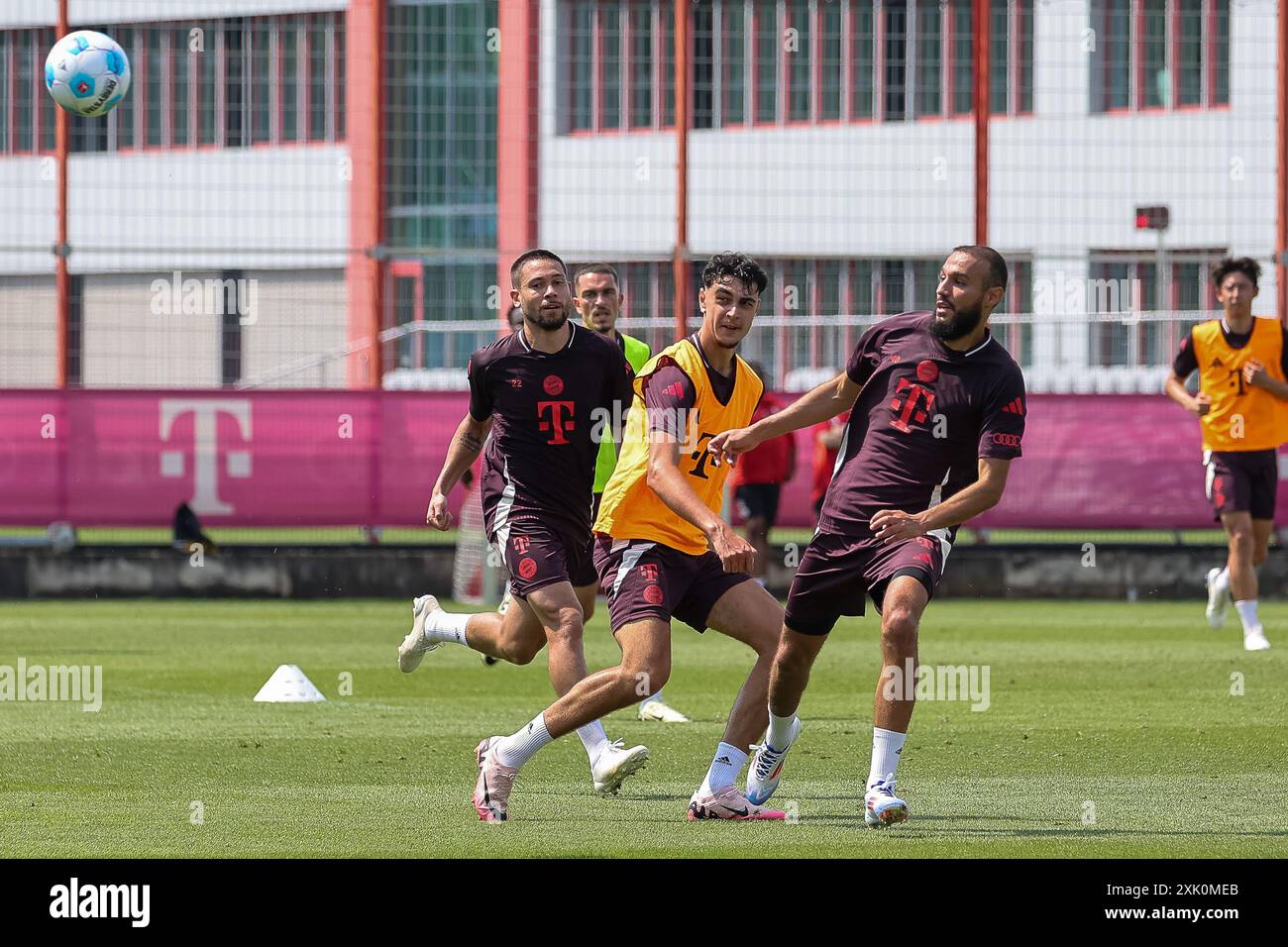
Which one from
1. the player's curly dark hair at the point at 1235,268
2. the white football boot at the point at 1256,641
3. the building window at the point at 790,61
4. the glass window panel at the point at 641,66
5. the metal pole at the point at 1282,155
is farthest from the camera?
the glass window panel at the point at 641,66

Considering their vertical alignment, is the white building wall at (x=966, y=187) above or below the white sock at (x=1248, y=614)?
above

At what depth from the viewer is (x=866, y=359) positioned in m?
8.81

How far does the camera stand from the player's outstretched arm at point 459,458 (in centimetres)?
963

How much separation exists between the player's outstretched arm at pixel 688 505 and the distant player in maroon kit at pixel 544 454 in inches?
32.1

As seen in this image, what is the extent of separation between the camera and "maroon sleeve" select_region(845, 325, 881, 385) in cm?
880

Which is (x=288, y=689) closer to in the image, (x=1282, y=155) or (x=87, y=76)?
(x=87, y=76)

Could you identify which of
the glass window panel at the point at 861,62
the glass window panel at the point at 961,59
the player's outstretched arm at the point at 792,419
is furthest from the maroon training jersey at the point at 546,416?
the glass window panel at the point at 861,62

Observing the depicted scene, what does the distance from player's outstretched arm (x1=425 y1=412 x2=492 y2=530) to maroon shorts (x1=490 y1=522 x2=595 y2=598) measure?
0.38 m

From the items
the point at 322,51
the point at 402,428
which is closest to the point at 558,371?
the point at 402,428

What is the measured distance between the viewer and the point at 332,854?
24.2 ft

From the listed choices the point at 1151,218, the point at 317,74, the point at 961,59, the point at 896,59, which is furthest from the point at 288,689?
the point at 896,59

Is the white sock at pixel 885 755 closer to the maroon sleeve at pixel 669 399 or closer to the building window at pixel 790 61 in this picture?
the maroon sleeve at pixel 669 399

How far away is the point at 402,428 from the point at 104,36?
4.56m
